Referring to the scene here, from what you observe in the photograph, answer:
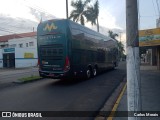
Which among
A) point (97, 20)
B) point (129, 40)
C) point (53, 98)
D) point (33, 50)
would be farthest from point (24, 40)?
point (129, 40)

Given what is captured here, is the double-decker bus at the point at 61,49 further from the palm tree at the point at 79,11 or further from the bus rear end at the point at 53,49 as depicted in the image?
the palm tree at the point at 79,11

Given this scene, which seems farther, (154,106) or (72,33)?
(72,33)

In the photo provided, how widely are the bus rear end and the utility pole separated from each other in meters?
9.56

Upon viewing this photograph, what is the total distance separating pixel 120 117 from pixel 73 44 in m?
8.26

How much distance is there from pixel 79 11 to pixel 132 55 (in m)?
39.7

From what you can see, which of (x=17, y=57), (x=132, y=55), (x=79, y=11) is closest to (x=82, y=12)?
(x=79, y=11)

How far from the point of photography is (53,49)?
14.7 metres

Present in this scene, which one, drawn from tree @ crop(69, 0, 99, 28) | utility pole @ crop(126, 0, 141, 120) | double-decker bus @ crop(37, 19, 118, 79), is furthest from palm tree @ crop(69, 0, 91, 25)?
utility pole @ crop(126, 0, 141, 120)

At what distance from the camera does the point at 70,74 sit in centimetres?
1438

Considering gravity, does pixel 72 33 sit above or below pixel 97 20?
below

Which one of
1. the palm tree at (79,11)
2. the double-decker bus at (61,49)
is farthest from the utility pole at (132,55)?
the palm tree at (79,11)

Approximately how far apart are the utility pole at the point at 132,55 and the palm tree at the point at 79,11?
1540 inches

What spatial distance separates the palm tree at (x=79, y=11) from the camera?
43.4 meters

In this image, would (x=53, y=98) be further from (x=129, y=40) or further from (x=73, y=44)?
(x=129, y=40)
